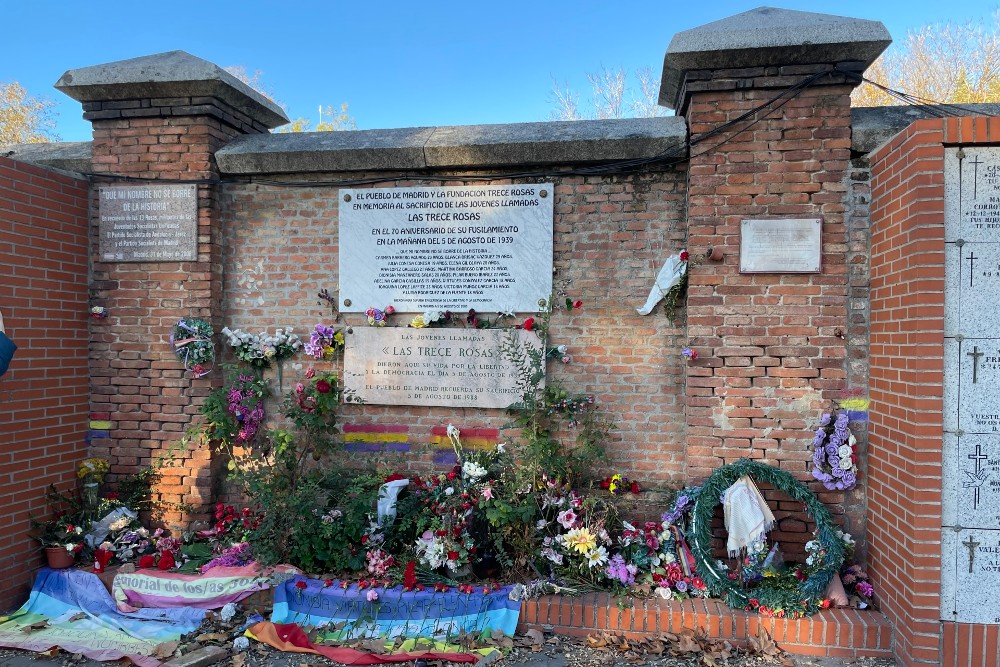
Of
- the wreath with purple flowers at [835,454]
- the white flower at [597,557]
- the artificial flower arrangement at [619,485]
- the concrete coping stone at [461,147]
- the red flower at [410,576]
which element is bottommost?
the red flower at [410,576]

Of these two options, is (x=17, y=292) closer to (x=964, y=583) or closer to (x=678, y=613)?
(x=678, y=613)

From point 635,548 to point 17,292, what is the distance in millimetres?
4673

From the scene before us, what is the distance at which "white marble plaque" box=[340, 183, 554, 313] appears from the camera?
450 centimetres

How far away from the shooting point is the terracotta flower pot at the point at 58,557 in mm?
4258

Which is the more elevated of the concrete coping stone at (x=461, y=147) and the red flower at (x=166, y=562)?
the concrete coping stone at (x=461, y=147)

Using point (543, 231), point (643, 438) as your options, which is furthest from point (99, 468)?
point (643, 438)

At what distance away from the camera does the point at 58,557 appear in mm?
4258

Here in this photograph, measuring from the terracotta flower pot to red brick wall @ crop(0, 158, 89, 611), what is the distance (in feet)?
0.45

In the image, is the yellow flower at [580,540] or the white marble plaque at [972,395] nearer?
the white marble plaque at [972,395]

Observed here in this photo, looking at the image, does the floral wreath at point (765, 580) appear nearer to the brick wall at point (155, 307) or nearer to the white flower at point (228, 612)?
the white flower at point (228, 612)

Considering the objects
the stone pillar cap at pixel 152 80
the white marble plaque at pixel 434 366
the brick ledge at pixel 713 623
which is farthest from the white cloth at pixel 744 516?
the stone pillar cap at pixel 152 80

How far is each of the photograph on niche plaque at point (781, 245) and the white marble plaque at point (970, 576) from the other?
1750 millimetres

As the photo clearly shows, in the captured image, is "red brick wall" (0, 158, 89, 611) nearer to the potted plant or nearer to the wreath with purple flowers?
the potted plant

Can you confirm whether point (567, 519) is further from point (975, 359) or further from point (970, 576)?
point (975, 359)
